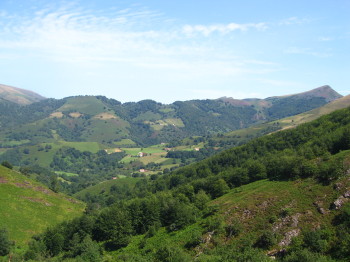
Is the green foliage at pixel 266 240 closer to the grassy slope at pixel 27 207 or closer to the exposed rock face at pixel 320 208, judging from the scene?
the exposed rock face at pixel 320 208

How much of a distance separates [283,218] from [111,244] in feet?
150

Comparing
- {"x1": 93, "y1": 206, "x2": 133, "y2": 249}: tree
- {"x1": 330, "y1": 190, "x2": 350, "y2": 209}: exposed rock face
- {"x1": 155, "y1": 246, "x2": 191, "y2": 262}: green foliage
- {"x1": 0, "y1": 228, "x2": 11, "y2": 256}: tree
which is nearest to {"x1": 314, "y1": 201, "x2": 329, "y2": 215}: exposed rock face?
{"x1": 330, "y1": 190, "x2": 350, "y2": 209}: exposed rock face

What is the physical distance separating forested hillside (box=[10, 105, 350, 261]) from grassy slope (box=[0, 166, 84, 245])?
497 inches

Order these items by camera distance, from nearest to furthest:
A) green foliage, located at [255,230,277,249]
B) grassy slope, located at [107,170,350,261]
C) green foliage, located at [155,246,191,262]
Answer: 1. green foliage, located at [155,246,191,262]
2. green foliage, located at [255,230,277,249]
3. grassy slope, located at [107,170,350,261]

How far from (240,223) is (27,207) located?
85.9 m

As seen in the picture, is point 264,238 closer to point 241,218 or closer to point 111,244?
point 241,218

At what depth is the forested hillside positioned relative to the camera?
5088 cm

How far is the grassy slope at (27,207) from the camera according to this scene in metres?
92.5

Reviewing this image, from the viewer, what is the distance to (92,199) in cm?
17988

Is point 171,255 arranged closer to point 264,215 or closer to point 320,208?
point 264,215

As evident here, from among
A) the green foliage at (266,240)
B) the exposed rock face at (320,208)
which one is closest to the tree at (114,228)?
the green foliage at (266,240)

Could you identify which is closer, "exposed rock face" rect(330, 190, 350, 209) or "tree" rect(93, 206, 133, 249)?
"exposed rock face" rect(330, 190, 350, 209)

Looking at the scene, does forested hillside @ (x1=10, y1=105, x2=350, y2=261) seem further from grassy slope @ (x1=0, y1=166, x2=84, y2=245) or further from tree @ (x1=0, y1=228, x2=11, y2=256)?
grassy slope @ (x1=0, y1=166, x2=84, y2=245)


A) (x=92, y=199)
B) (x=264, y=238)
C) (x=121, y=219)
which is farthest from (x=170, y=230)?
(x=92, y=199)
